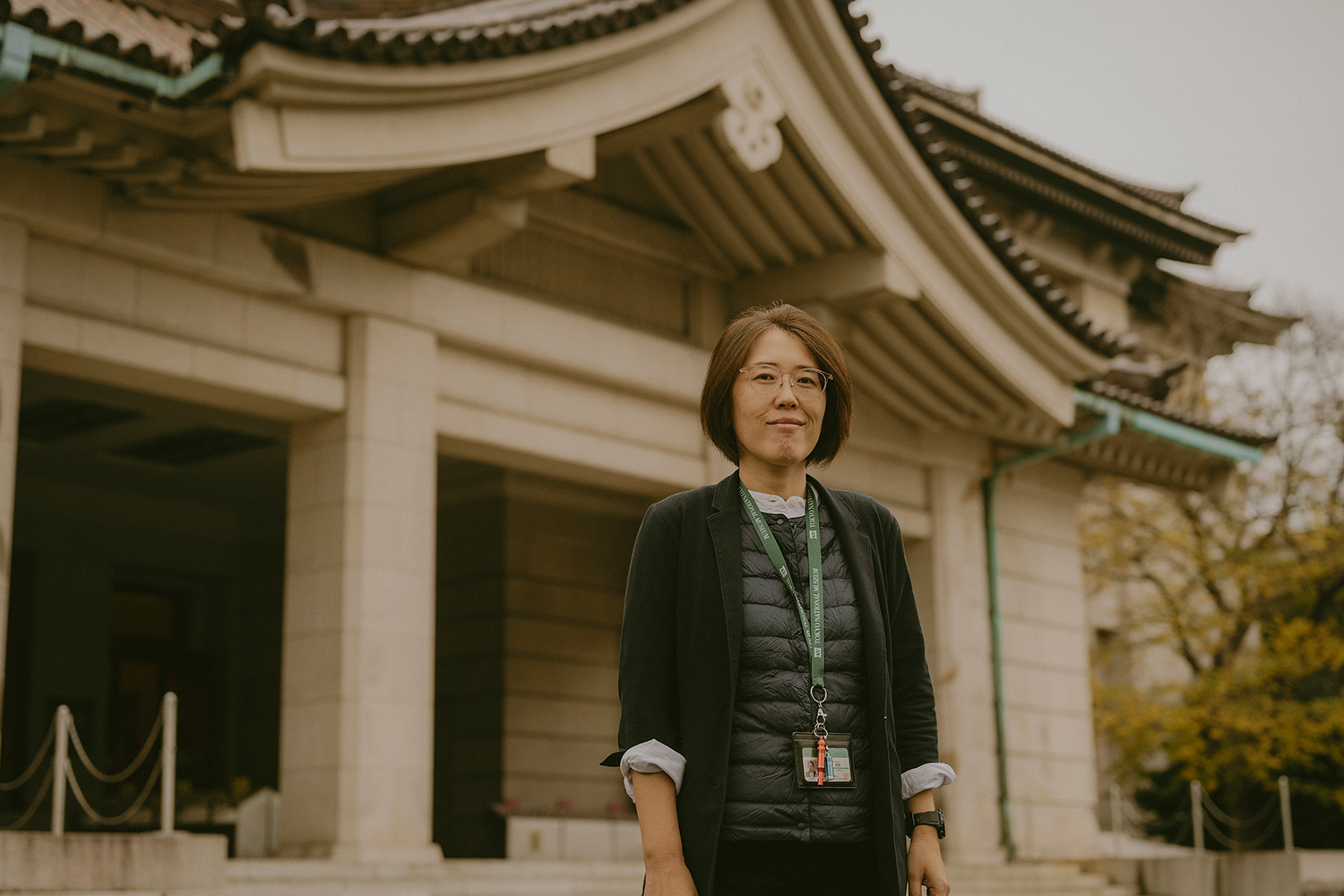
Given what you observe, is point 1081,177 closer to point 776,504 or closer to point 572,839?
point 572,839

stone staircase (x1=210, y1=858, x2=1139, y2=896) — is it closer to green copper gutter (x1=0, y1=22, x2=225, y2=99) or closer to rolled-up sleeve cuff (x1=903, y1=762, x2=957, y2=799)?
green copper gutter (x1=0, y1=22, x2=225, y2=99)

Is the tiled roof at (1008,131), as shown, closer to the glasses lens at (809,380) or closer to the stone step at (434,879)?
the stone step at (434,879)

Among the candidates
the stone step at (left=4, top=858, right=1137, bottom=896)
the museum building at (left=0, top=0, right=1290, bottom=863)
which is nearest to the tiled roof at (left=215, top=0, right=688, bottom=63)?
the museum building at (left=0, top=0, right=1290, bottom=863)

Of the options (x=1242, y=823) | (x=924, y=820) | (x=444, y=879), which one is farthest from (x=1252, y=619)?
(x=924, y=820)

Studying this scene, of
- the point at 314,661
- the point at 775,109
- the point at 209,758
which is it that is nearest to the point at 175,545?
the point at 209,758

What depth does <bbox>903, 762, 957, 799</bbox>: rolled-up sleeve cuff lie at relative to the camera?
3.28 metres

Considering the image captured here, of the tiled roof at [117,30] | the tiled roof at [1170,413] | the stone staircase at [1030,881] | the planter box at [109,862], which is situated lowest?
the stone staircase at [1030,881]

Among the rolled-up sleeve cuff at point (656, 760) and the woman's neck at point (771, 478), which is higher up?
the woman's neck at point (771, 478)

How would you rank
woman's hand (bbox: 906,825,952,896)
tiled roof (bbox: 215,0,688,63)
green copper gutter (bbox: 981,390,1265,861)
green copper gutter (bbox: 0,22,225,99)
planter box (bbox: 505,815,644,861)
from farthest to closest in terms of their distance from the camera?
green copper gutter (bbox: 981,390,1265,861) < planter box (bbox: 505,815,644,861) < tiled roof (bbox: 215,0,688,63) < green copper gutter (bbox: 0,22,225,99) < woman's hand (bbox: 906,825,952,896)

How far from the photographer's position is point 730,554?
128 inches

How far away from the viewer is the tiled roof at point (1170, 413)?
48.1 ft

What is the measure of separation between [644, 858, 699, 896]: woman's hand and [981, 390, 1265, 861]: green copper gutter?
39.3ft

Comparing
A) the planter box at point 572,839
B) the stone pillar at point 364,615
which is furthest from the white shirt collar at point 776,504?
the planter box at point 572,839

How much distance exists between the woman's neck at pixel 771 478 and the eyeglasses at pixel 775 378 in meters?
0.17
